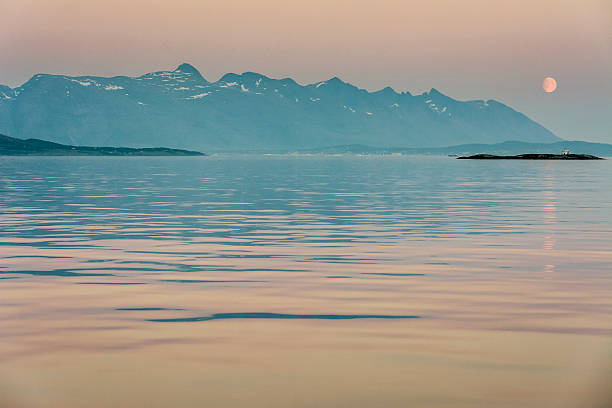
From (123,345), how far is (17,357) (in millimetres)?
2194

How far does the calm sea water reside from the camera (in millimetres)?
15117

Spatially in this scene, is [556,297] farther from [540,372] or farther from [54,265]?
[54,265]

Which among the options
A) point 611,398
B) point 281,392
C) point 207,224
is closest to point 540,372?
point 611,398

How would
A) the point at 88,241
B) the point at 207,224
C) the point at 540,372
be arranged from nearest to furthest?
the point at 540,372 < the point at 88,241 < the point at 207,224

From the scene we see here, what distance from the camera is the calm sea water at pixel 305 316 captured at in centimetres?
1512

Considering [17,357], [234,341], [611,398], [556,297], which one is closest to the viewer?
[611,398]

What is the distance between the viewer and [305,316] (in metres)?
21.5

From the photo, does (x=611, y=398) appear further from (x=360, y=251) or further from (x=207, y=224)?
(x=207, y=224)

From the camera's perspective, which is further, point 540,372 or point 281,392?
point 540,372

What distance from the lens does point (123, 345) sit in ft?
59.8

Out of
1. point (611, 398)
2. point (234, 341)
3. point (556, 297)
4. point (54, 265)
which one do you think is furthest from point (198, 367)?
point (54, 265)

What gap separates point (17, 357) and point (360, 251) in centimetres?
1949

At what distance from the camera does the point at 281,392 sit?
14.8m

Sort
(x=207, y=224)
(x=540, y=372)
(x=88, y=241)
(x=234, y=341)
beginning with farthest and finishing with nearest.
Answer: (x=207, y=224)
(x=88, y=241)
(x=234, y=341)
(x=540, y=372)
